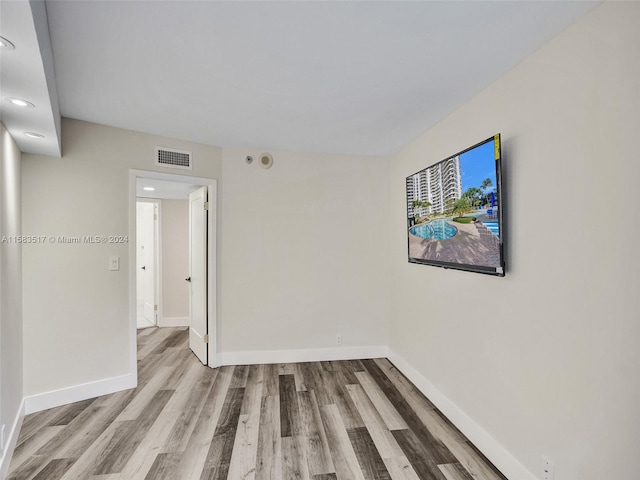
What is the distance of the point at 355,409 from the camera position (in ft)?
8.36

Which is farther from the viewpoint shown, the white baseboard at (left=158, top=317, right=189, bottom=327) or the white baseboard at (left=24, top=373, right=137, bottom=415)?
the white baseboard at (left=158, top=317, right=189, bottom=327)

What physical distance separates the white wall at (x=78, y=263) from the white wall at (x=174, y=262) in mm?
2317

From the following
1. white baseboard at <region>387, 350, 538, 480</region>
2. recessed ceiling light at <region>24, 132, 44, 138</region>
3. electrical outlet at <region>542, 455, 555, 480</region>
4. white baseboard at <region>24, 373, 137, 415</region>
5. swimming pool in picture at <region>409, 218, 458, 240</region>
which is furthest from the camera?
white baseboard at <region>24, 373, 137, 415</region>

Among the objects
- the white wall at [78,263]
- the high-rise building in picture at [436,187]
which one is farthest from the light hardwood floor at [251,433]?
the high-rise building in picture at [436,187]

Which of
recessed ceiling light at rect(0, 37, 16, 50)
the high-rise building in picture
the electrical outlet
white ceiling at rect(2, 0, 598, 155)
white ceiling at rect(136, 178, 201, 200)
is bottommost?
the electrical outlet

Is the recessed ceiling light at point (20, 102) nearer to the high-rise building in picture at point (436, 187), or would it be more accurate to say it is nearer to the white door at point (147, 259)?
the high-rise building in picture at point (436, 187)

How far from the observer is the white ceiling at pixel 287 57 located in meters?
1.40

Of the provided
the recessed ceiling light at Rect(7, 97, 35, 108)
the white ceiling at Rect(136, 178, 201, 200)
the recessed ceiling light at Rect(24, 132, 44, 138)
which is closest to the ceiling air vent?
the white ceiling at Rect(136, 178, 201, 200)

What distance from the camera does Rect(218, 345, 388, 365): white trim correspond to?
3.48 m

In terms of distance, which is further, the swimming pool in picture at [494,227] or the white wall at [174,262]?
the white wall at [174,262]

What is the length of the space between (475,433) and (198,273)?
306 centimetres

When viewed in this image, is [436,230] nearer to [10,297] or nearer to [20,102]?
[20,102]

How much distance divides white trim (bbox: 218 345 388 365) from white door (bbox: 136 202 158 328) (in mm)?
2407

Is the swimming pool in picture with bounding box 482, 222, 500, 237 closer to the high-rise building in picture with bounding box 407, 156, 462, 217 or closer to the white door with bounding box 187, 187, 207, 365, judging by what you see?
the high-rise building in picture with bounding box 407, 156, 462, 217
